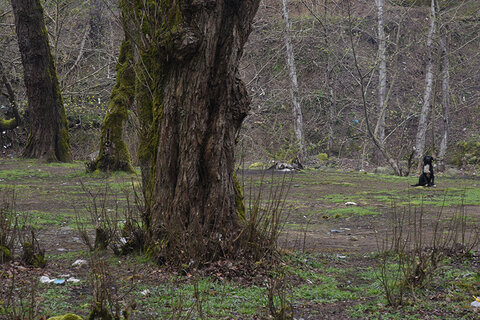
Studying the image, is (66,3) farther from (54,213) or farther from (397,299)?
(397,299)

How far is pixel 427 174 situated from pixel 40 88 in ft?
39.8

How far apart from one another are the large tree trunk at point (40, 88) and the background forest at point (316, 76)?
416 cm

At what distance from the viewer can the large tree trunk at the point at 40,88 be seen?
16484 mm

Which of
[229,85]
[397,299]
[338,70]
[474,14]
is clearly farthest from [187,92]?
[474,14]

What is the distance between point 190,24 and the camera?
5.36 m

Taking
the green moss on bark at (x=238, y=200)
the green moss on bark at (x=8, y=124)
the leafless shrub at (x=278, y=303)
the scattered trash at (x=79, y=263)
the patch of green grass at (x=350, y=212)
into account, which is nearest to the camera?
the leafless shrub at (x=278, y=303)

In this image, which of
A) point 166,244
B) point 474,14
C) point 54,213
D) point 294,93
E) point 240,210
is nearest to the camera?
point 166,244

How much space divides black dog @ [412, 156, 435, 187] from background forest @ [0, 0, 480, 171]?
6389 mm

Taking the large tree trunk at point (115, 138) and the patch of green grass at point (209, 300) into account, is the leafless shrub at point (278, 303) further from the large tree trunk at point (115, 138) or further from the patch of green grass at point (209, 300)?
the large tree trunk at point (115, 138)

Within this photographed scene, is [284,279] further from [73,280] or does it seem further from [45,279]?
[45,279]

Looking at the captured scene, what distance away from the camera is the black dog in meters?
14.8

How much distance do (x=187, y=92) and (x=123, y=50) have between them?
27.1ft

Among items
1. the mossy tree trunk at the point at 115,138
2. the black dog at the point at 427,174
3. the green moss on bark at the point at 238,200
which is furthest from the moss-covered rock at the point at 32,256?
the black dog at the point at 427,174

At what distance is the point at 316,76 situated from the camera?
32594 millimetres
